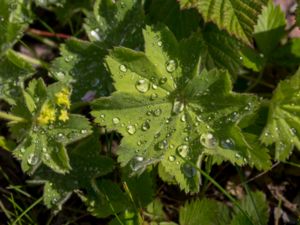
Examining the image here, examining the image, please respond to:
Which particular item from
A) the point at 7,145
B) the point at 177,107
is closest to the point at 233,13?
the point at 177,107

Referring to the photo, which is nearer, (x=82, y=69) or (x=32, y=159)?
(x=32, y=159)

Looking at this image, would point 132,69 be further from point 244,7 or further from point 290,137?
point 290,137

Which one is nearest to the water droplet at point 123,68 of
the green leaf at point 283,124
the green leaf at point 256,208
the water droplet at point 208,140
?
the water droplet at point 208,140

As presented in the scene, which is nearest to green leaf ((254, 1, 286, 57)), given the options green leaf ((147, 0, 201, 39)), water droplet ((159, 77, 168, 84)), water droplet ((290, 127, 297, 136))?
green leaf ((147, 0, 201, 39))

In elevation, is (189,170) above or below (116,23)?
below

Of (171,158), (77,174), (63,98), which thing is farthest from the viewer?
(77,174)

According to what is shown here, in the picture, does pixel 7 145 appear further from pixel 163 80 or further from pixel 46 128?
pixel 163 80
